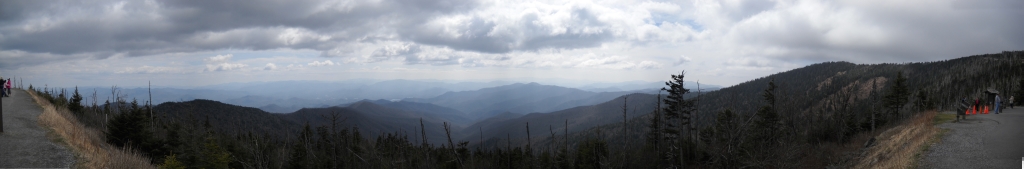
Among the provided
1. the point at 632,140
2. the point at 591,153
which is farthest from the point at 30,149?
the point at 632,140

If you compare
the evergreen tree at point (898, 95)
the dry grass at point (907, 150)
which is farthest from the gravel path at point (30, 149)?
the evergreen tree at point (898, 95)

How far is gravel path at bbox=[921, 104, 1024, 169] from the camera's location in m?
13.1

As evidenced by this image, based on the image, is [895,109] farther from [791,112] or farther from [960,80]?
[960,80]

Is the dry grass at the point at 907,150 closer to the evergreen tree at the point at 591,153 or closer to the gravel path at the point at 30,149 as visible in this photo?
the evergreen tree at the point at 591,153

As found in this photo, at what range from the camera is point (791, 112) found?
5125cm

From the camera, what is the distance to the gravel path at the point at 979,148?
13070 mm

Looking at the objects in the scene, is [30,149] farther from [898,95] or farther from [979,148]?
[898,95]

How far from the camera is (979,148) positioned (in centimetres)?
1514

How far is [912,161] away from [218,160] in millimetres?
27552

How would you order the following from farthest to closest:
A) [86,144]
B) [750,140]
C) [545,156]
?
[545,156], [750,140], [86,144]

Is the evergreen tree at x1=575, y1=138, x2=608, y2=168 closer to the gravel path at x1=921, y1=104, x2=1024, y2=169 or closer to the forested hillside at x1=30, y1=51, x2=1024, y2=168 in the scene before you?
the forested hillside at x1=30, y1=51, x2=1024, y2=168

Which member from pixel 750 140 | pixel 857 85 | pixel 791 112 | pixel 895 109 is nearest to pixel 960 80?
pixel 857 85

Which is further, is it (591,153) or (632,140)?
(632,140)

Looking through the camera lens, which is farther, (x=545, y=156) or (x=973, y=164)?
(x=545, y=156)
